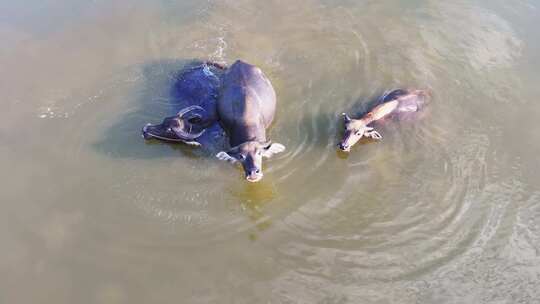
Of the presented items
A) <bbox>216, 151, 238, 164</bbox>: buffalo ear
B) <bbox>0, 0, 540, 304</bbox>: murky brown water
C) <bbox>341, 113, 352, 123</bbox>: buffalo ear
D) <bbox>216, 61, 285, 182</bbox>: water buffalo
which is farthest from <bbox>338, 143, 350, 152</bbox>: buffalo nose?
<bbox>216, 151, 238, 164</bbox>: buffalo ear

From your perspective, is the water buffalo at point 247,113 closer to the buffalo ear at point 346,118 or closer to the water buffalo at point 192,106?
the water buffalo at point 192,106

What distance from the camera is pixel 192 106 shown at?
26.4ft

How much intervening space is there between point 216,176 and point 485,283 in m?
3.74

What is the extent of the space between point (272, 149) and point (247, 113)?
0.81 meters

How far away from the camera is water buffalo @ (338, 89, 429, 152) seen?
7546 millimetres

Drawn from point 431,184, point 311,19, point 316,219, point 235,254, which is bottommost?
point 235,254

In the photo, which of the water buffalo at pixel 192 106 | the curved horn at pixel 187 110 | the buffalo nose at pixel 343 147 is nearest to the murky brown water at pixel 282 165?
the buffalo nose at pixel 343 147

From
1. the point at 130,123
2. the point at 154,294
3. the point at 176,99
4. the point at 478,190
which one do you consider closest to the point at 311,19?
the point at 176,99

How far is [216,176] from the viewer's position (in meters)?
7.19

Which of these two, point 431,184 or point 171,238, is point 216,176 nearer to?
point 171,238

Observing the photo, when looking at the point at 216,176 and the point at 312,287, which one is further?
the point at 216,176

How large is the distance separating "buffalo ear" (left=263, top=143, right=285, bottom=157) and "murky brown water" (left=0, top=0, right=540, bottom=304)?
27 cm

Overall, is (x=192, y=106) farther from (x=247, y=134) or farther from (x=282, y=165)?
(x=282, y=165)

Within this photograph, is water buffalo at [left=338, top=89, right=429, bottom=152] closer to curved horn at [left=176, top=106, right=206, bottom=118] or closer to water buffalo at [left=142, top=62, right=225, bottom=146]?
water buffalo at [left=142, top=62, right=225, bottom=146]
